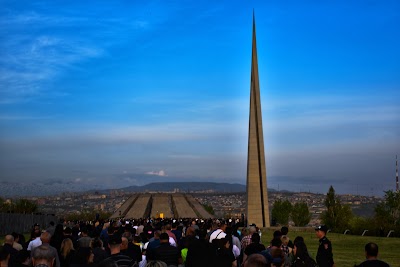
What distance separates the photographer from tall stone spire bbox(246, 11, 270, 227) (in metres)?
46.7

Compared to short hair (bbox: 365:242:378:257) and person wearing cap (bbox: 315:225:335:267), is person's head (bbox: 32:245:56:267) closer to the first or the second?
short hair (bbox: 365:242:378:257)

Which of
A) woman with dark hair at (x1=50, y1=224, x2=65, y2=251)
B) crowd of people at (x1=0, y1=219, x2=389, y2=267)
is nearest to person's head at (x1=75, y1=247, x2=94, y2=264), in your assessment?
crowd of people at (x1=0, y1=219, x2=389, y2=267)

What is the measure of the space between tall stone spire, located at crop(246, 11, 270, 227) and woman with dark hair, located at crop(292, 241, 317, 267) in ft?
121

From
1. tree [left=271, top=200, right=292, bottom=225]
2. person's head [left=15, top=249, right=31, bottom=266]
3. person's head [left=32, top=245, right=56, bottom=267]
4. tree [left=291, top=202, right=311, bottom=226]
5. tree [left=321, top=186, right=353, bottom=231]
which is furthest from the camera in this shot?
tree [left=271, top=200, right=292, bottom=225]

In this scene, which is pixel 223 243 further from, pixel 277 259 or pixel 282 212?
pixel 282 212

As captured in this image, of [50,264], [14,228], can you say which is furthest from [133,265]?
[14,228]

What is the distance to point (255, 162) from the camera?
4722 cm

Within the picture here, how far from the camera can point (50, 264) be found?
7.37 meters

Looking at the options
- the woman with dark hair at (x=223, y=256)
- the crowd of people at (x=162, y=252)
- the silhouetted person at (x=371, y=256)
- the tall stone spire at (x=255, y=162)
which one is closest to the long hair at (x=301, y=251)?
the crowd of people at (x=162, y=252)

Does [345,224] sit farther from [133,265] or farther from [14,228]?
[133,265]

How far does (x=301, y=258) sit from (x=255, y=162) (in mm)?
37580

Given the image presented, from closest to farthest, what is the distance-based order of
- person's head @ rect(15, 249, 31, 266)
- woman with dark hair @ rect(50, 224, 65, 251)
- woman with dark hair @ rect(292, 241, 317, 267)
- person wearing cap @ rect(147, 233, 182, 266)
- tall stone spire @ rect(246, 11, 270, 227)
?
person's head @ rect(15, 249, 31, 266)
woman with dark hair @ rect(292, 241, 317, 267)
person wearing cap @ rect(147, 233, 182, 266)
woman with dark hair @ rect(50, 224, 65, 251)
tall stone spire @ rect(246, 11, 270, 227)

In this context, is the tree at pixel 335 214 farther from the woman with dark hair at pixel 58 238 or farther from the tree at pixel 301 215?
the woman with dark hair at pixel 58 238

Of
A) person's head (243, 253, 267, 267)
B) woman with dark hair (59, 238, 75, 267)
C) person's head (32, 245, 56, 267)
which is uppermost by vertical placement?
person's head (243, 253, 267, 267)
